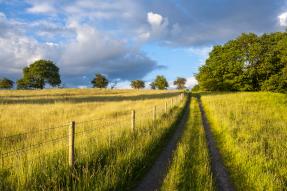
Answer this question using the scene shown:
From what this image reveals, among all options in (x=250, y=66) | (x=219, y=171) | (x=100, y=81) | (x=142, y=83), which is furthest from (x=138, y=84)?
(x=219, y=171)

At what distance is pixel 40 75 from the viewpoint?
3688 inches

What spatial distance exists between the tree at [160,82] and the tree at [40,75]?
58.2 meters

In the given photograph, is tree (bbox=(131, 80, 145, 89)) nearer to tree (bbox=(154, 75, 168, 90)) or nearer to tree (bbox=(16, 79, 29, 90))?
tree (bbox=(154, 75, 168, 90))

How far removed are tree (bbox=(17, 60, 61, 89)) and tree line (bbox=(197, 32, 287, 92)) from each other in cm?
4313

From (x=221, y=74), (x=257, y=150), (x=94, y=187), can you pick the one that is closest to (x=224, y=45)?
(x=221, y=74)

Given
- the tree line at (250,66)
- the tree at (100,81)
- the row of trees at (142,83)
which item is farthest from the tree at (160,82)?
the tree line at (250,66)

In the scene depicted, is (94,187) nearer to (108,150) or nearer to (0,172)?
(0,172)

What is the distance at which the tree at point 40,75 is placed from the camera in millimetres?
92769

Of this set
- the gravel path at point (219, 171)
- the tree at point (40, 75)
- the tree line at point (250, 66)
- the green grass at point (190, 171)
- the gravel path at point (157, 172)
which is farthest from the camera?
the tree at point (40, 75)

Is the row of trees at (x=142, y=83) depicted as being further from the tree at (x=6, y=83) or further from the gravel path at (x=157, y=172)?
the gravel path at (x=157, y=172)

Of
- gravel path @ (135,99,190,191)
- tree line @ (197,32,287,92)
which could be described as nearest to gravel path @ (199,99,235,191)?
gravel path @ (135,99,190,191)

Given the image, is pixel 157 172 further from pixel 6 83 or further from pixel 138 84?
pixel 138 84

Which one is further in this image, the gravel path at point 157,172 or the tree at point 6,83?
the tree at point 6,83

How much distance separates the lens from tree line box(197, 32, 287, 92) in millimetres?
67312
